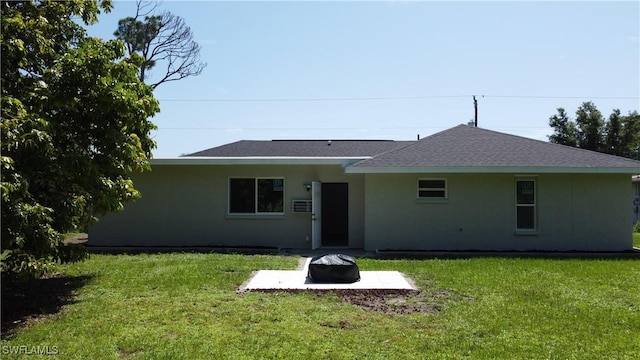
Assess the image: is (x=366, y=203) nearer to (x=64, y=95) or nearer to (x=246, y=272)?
(x=246, y=272)

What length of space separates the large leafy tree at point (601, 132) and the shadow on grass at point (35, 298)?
35.2m

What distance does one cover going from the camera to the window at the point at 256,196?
47.2 feet

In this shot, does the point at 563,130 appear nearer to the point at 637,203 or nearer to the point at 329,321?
the point at 637,203

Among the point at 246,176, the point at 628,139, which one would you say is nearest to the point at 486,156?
the point at 246,176

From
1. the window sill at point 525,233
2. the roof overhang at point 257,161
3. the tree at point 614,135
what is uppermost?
the tree at point 614,135

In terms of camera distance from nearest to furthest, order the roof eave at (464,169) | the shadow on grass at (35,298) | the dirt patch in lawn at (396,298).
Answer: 1. the shadow on grass at (35,298)
2. the dirt patch in lawn at (396,298)
3. the roof eave at (464,169)

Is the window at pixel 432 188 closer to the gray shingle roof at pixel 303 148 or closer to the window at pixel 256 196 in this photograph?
the window at pixel 256 196

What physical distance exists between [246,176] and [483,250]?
6695mm

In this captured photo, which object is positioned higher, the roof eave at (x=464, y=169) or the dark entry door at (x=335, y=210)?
the roof eave at (x=464, y=169)

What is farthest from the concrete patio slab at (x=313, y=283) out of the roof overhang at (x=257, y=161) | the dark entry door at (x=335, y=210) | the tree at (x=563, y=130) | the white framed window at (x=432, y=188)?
the tree at (x=563, y=130)

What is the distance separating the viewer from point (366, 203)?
530 inches

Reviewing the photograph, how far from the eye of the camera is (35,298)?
7656mm

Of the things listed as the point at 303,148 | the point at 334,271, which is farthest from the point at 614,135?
the point at 334,271

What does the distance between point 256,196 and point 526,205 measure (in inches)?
288
